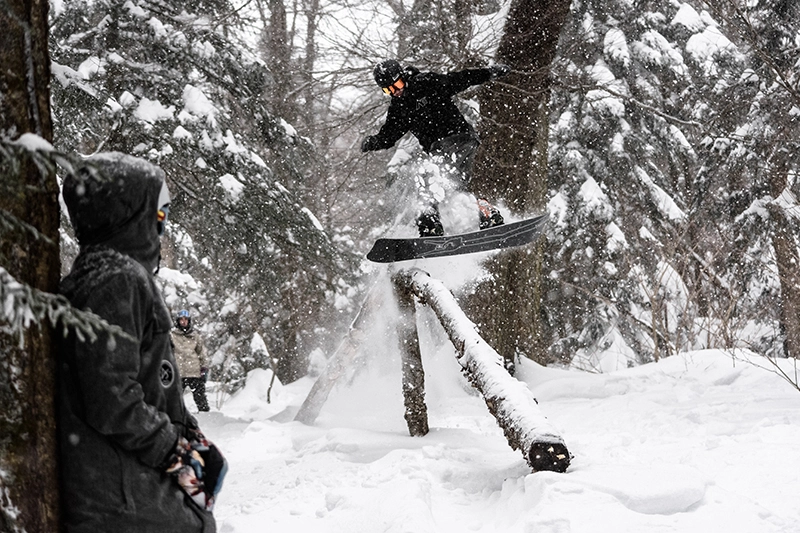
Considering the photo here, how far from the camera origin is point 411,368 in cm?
616

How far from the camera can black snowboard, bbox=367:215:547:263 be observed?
6055 mm

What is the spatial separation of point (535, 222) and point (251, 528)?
4.33m

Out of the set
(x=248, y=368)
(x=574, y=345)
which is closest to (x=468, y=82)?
(x=574, y=345)

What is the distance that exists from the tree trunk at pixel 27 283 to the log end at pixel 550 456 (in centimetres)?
233

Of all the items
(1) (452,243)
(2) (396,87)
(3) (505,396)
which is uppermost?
(2) (396,87)

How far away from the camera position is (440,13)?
729cm

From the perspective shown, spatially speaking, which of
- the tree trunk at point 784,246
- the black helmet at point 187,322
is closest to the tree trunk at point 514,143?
the black helmet at point 187,322

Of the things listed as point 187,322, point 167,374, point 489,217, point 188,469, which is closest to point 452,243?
point 489,217

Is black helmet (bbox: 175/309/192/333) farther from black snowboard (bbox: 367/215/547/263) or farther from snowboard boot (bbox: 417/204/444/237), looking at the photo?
snowboard boot (bbox: 417/204/444/237)

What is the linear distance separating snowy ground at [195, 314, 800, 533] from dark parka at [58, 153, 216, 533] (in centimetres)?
159

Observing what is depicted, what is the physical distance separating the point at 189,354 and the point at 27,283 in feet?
27.1

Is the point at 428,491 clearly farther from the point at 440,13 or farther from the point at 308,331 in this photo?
the point at 308,331

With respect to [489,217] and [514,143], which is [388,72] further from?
[514,143]

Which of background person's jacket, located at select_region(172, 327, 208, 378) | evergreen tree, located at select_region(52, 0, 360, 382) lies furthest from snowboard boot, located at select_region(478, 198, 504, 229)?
background person's jacket, located at select_region(172, 327, 208, 378)
